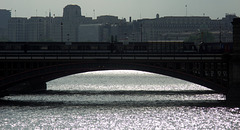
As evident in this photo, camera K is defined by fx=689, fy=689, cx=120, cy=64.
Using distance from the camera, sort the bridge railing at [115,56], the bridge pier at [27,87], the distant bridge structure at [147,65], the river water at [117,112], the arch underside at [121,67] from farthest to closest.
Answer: the bridge pier at [27,87] → the bridge railing at [115,56] → the arch underside at [121,67] → the distant bridge structure at [147,65] → the river water at [117,112]

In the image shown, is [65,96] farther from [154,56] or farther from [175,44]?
[175,44]

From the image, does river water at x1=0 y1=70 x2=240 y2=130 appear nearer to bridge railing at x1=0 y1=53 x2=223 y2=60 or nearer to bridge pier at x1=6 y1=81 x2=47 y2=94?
bridge railing at x1=0 y1=53 x2=223 y2=60

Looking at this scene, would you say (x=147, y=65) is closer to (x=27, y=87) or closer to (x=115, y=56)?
(x=115, y=56)

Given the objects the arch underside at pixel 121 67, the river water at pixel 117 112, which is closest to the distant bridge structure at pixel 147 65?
the arch underside at pixel 121 67

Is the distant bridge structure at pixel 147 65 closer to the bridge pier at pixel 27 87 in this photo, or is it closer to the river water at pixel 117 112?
the river water at pixel 117 112

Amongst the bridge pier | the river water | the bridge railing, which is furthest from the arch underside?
the bridge pier

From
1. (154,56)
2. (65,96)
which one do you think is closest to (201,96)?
(154,56)

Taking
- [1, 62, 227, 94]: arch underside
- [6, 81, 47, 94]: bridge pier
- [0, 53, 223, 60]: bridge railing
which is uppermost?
[0, 53, 223, 60]: bridge railing

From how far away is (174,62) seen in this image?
107875mm

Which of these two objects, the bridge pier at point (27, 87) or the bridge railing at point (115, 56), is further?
the bridge pier at point (27, 87)

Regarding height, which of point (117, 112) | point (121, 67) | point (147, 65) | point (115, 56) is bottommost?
point (117, 112)

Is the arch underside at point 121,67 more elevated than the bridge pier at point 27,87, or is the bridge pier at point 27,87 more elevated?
the arch underside at point 121,67

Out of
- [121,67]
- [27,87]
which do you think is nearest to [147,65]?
[121,67]

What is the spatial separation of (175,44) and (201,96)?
90.8ft
